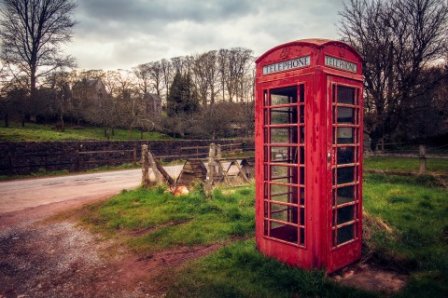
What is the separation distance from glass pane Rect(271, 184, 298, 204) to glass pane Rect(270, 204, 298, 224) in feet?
0.36

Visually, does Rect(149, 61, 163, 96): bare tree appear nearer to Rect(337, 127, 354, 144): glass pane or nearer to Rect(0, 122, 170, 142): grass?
Rect(0, 122, 170, 142): grass

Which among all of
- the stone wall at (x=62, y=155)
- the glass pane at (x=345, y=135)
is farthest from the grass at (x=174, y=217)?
the stone wall at (x=62, y=155)

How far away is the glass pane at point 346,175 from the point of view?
431cm

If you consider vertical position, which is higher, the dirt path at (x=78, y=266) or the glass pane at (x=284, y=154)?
the glass pane at (x=284, y=154)

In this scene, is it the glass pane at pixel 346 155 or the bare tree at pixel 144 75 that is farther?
the bare tree at pixel 144 75

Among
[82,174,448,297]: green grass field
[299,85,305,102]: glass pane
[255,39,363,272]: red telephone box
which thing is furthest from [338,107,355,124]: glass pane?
[82,174,448,297]: green grass field

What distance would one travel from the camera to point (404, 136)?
26.8 meters

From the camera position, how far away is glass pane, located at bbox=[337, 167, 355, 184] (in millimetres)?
4312

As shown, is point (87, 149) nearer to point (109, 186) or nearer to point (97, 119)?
point (109, 186)

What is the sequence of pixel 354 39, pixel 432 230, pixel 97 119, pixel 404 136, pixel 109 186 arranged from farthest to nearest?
pixel 97 119 < pixel 404 136 < pixel 354 39 < pixel 109 186 < pixel 432 230

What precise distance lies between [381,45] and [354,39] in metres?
2.19

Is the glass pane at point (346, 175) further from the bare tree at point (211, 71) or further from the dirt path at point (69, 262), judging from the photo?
the bare tree at point (211, 71)

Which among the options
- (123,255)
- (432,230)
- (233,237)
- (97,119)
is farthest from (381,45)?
(97,119)

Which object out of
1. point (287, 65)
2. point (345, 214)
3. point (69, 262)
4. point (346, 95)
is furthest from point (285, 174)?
point (69, 262)
